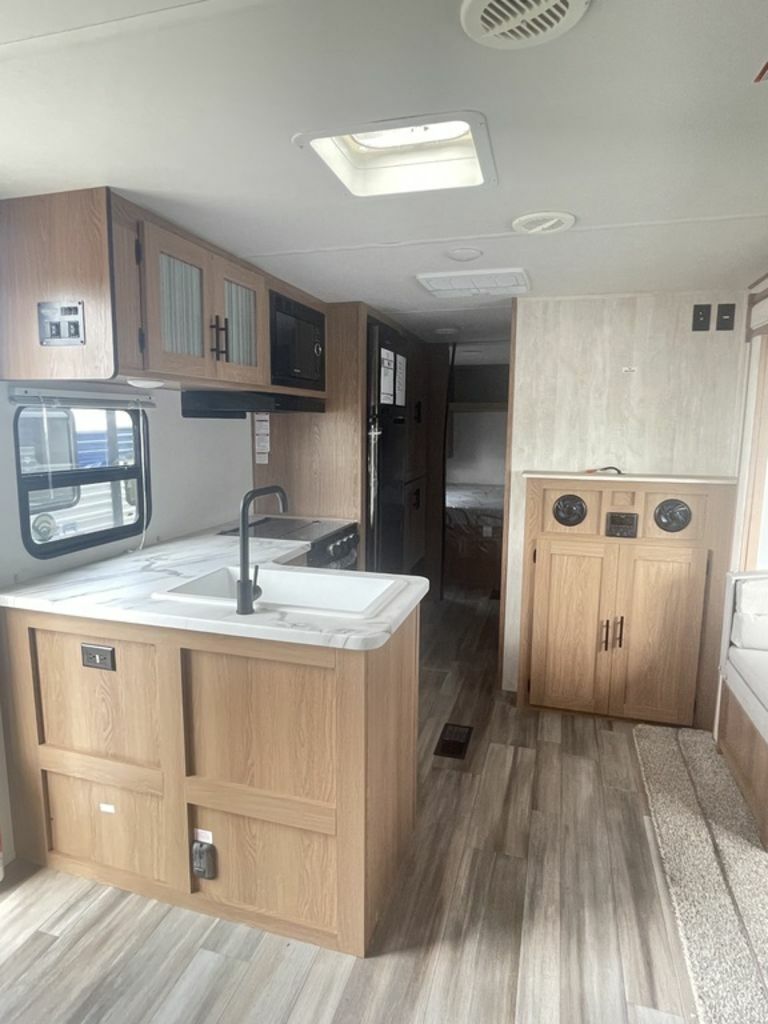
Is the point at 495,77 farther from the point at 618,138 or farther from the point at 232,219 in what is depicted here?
the point at 232,219

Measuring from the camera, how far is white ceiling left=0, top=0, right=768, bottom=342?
3.33 feet

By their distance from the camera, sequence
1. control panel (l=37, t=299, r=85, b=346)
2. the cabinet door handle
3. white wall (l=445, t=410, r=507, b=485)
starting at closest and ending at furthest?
control panel (l=37, t=299, r=85, b=346) < the cabinet door handle < white wall (l=445, t=410, r=507, b=485)

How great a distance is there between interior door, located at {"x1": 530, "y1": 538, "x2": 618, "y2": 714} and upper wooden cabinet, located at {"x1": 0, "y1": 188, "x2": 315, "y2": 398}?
83.8 inches

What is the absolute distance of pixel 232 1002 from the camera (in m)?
1.61

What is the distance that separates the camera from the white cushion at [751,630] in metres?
2.55

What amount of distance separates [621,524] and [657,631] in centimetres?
58

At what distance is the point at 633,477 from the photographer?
3010 mm

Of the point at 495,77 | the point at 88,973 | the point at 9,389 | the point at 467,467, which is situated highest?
the point at 495,77

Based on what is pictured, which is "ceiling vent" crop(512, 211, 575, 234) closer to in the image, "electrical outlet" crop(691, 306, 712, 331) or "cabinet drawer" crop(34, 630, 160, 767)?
"electrical outlet" crop(691, 306, 712, 331)

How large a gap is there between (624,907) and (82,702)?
1.87 metres

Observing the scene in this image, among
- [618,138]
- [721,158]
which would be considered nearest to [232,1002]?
[618,138]

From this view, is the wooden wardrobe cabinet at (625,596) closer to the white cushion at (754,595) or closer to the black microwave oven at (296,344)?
the white cushion at (754,595)

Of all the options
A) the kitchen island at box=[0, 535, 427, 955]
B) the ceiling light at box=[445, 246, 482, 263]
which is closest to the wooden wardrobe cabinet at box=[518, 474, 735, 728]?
the ceiling light at box=[445, 246, 482, 263]

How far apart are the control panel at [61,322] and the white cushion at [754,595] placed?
271 centimetres
